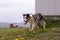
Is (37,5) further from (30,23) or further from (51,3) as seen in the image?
(30,23)

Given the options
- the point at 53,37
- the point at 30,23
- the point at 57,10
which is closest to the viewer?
the point at 53,37

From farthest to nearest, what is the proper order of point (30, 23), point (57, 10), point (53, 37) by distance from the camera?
point (57, 10)
point (30, 23)
point (53, 37)

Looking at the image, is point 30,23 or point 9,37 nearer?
point 9,37

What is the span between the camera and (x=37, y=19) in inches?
373

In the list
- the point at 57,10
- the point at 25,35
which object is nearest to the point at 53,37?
the point at 25,35

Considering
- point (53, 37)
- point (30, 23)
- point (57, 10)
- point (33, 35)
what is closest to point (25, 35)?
point (33, 35)

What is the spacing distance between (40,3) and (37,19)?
2731mm

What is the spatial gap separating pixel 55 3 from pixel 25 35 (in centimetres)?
473

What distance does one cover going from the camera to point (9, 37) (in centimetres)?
723

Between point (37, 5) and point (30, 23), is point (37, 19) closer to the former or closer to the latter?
point (30, 23)

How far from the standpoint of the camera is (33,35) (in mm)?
7387

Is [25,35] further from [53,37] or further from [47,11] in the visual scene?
[47,11]

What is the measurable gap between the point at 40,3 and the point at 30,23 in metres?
3.01

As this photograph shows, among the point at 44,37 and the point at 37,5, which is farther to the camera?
the point at 37,5
